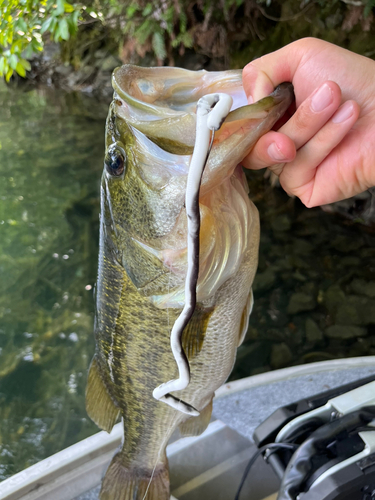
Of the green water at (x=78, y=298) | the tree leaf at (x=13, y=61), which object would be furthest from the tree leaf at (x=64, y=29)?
the green water at (x=78, y=298)

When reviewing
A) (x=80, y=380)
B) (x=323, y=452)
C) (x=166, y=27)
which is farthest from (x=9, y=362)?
(x=166, y=27)

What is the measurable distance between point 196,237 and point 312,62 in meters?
0.56

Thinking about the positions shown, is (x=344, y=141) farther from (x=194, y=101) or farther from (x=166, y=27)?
(x=166, y=27)

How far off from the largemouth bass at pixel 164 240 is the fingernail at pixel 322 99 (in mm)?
73

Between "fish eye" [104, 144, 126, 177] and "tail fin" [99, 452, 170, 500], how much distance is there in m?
1.12

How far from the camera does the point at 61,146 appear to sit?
7672 millimetres

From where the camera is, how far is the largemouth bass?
2.91 feet

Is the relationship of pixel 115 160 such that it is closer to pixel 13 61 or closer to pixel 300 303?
pixel 13 61

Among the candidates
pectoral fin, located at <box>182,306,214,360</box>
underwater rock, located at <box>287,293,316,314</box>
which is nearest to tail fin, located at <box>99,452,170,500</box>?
pectoral fin, located at <box>182,306,214,360</box>

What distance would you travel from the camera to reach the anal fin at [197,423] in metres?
1.52

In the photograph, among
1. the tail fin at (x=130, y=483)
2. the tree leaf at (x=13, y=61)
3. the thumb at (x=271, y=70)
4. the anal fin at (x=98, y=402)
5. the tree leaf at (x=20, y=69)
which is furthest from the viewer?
the tree leaf at (x=13, y=61)

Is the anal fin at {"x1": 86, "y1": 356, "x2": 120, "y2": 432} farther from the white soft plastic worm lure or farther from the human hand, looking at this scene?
the human hand

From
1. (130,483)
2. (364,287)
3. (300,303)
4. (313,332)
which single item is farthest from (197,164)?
(364,287)

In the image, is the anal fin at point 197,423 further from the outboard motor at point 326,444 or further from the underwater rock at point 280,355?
the underwater rock at point 280,355
